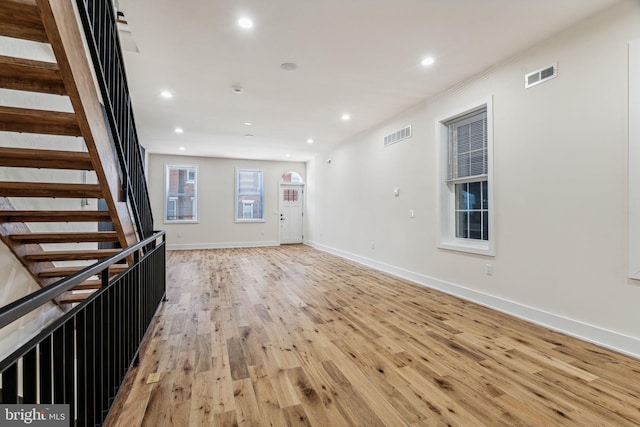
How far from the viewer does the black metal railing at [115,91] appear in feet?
5.73

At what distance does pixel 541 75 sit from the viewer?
3.02 m

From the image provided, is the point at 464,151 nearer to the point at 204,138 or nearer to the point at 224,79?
the point at 224,79

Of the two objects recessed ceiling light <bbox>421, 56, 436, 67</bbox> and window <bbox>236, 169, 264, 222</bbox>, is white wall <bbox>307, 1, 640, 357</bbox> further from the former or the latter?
window <bbox>236, 169, 264, 222</bbox>

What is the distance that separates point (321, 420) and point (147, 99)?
4.79m

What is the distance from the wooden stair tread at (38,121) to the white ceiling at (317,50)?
139 cm

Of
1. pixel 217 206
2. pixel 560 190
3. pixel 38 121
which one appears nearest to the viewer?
pixel 38 121

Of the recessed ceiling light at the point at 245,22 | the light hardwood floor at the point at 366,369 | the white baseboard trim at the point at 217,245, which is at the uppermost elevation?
the recessed ceiling light at the point at 245,22

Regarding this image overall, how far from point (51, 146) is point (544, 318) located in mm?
5020

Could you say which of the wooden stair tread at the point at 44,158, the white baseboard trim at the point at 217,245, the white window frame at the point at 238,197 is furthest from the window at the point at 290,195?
the wooden stair tread at the point at 44,158

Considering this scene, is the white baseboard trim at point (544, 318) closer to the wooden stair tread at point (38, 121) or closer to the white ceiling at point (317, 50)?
the white ceiling at point (317, 50)

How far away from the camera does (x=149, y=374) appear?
81.8 inches

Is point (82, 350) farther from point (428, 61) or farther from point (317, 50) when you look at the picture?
point (428, 61)

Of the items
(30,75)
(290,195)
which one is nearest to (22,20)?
(30,75)

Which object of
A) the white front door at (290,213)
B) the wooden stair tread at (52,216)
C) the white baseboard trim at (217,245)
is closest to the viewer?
the wooden stair tread at (52,216)
